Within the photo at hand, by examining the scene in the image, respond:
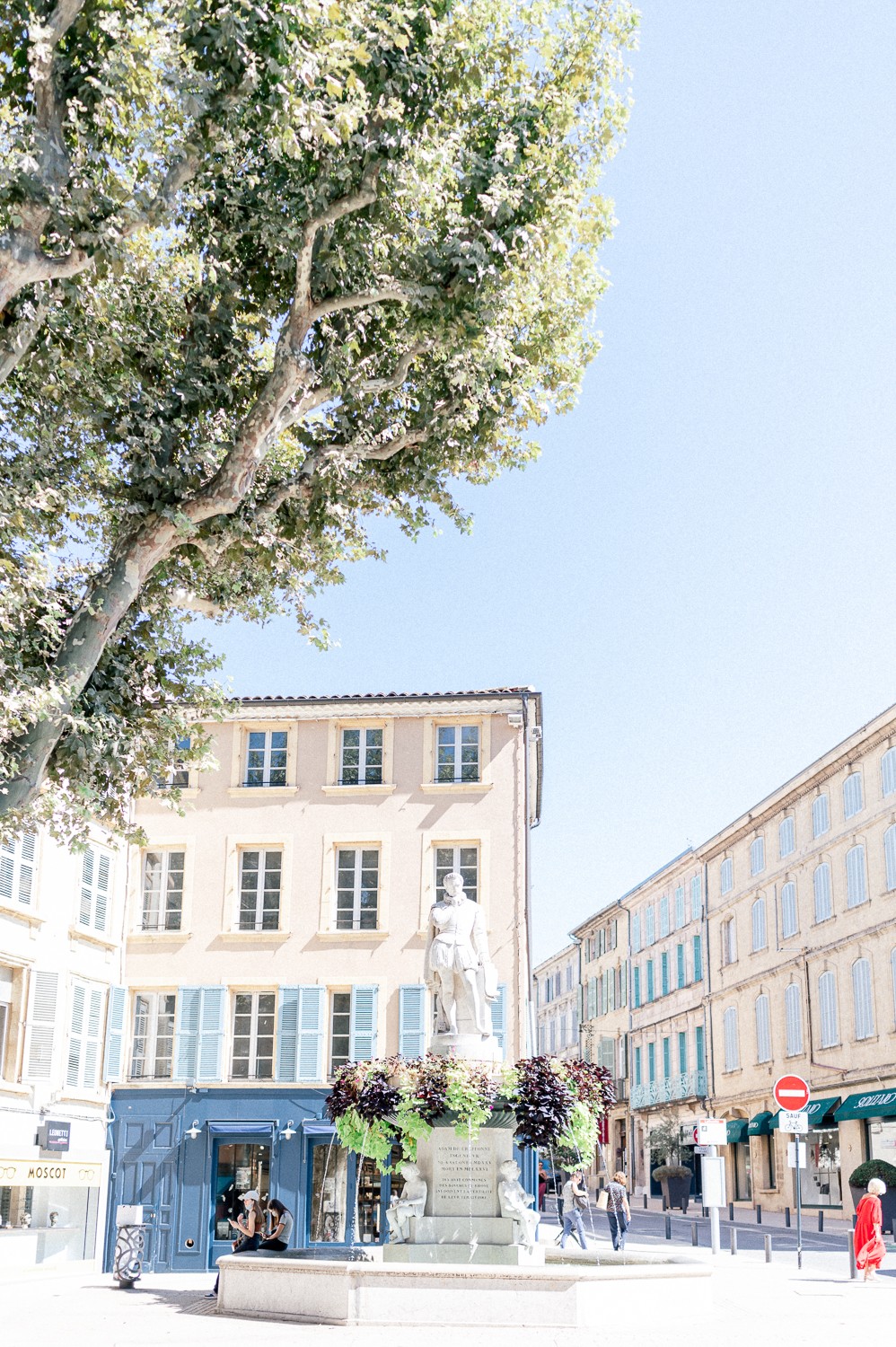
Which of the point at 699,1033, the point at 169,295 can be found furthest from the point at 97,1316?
the point at 699,1033

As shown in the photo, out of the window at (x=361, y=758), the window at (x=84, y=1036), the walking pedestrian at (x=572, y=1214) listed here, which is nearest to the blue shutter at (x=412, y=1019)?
the walking pedestrian at (x=572, y=1214)

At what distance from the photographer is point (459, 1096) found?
46.7ft

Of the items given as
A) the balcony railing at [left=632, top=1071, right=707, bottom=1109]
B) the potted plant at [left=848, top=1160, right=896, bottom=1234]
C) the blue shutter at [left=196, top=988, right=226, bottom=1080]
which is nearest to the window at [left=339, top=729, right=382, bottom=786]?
the blue shutter at [left=196, top=988, right=226, bottom=1080]

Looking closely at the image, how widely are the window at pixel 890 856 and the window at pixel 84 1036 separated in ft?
65.8

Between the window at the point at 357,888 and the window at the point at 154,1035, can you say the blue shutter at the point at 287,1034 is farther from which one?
the window at the point at 154,1035

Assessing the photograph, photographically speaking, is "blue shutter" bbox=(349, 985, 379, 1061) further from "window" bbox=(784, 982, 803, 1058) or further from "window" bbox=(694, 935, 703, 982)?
"window" bbox=(694, 935, 703, 982)

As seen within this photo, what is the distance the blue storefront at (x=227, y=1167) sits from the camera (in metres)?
27.3

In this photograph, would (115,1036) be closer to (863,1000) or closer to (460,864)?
(460,864)

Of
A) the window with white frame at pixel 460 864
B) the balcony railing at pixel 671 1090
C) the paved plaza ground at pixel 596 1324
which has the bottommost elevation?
the paved plaza ground at pixel 596 1324

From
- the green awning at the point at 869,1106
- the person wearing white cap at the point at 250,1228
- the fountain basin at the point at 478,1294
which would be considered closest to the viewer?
the fountain basin at the point at 478,1294

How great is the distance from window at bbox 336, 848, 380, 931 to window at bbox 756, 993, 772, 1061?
66.9 ft

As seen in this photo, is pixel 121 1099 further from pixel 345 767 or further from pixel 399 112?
pixel 399 112

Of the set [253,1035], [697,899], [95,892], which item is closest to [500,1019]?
[253,1035]

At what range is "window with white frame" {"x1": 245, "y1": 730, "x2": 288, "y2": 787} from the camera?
30406 millimetres
